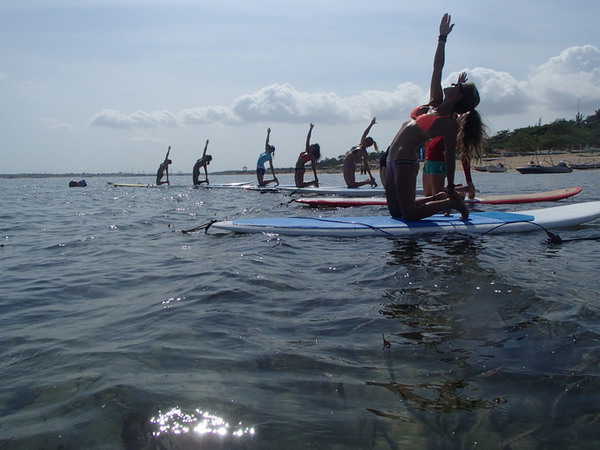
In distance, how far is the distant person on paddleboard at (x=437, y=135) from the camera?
564 cm

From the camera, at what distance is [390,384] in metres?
2.26

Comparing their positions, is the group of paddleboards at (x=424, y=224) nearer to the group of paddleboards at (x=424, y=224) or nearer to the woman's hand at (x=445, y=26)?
the group of paddleboards at (x=424, y=224)

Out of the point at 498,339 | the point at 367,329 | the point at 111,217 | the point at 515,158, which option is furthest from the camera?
the point at 515,158

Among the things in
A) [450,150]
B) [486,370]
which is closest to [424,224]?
[450,150]

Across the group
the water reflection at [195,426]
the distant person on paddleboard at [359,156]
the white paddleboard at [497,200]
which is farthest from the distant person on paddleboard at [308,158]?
the water reflection at [195,426]

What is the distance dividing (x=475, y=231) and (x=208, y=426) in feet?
15.9

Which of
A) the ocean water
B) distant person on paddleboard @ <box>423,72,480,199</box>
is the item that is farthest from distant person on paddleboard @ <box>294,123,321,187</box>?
the ocean water

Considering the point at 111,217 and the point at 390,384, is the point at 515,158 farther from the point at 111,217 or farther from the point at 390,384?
Result: the point at 390,384

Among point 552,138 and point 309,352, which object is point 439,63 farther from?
point 552,138

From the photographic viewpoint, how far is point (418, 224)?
609 cm

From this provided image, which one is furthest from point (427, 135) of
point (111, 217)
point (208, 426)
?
point (111, 217)

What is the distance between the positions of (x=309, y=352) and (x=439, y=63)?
193 inches

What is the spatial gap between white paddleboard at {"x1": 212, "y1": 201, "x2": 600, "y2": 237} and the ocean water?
3.15 feet

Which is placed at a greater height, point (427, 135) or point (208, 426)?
point (427, 135)
